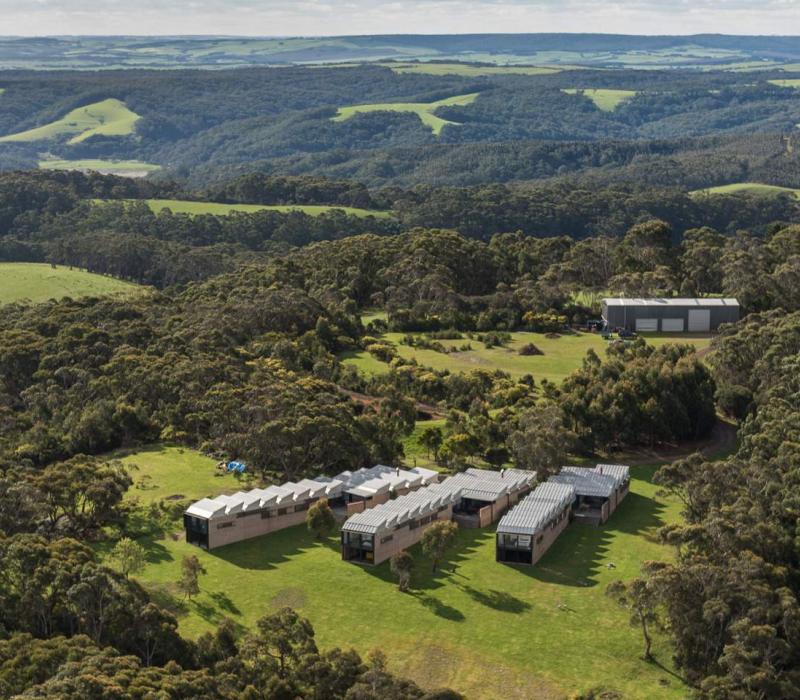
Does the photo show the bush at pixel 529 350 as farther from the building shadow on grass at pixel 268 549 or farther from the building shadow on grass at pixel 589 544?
the building shadow on grass at pixel 268 549

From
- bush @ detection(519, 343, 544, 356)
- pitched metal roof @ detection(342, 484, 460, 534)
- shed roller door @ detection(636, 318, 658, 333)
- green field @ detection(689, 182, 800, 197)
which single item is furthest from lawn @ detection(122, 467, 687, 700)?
green field @ detection(689, 182, 800, 197)

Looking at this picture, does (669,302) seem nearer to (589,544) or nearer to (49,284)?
(589,544)

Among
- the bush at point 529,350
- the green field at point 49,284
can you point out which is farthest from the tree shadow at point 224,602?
the green field at point 49,284

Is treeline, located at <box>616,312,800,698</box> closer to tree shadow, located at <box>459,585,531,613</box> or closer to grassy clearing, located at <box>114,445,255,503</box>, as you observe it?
tree shadow, located at <box>459,585,531,613</box>

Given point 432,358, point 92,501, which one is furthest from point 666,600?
point 432,358

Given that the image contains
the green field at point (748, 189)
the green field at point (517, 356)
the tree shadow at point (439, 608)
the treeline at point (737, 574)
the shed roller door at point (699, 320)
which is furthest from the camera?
the green field at point (748, 189)

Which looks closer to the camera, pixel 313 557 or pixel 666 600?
pixel 666 600

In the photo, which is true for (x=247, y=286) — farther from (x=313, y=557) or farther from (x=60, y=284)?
(x=313, y=557)
